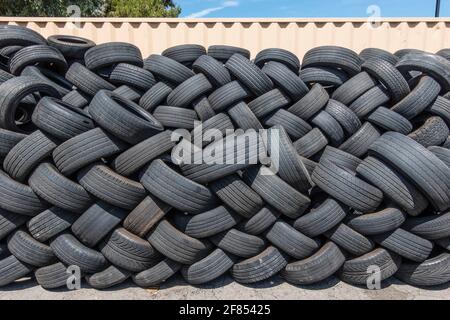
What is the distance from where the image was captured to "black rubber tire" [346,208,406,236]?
228 cm

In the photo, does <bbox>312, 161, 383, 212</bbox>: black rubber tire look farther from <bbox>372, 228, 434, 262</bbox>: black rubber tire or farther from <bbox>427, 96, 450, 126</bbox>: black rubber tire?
<bbox>427, 96, 450, 126</bbox>: black rubber tire

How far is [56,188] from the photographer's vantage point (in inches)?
86.2

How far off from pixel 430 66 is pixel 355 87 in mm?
616

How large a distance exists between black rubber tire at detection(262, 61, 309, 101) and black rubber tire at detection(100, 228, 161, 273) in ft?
5.70

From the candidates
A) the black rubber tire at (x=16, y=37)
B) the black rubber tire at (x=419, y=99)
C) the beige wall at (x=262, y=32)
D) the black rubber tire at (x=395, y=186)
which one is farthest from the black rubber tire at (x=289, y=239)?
the beige wall at (x=262, y=32)

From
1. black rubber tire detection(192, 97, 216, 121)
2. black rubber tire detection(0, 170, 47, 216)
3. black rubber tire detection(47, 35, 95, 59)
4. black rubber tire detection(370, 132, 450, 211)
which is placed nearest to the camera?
black rubber tire detection(370, 132, 450, 211)

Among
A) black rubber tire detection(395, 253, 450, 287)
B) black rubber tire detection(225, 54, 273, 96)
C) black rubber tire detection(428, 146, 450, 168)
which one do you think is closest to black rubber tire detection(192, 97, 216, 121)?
black rubber tire detection(225, 54, 273, 96)

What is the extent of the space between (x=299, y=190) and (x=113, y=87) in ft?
6.19

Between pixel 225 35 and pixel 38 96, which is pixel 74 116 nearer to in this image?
pixel 38 96

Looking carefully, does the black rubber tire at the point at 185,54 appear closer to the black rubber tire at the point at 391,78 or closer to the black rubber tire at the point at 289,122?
the black rubber tire at the point at 289,122

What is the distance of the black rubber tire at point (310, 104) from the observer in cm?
252

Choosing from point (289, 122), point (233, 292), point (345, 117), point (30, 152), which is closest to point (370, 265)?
point (233, 292)

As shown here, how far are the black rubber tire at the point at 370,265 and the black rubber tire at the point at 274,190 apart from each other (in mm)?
693
